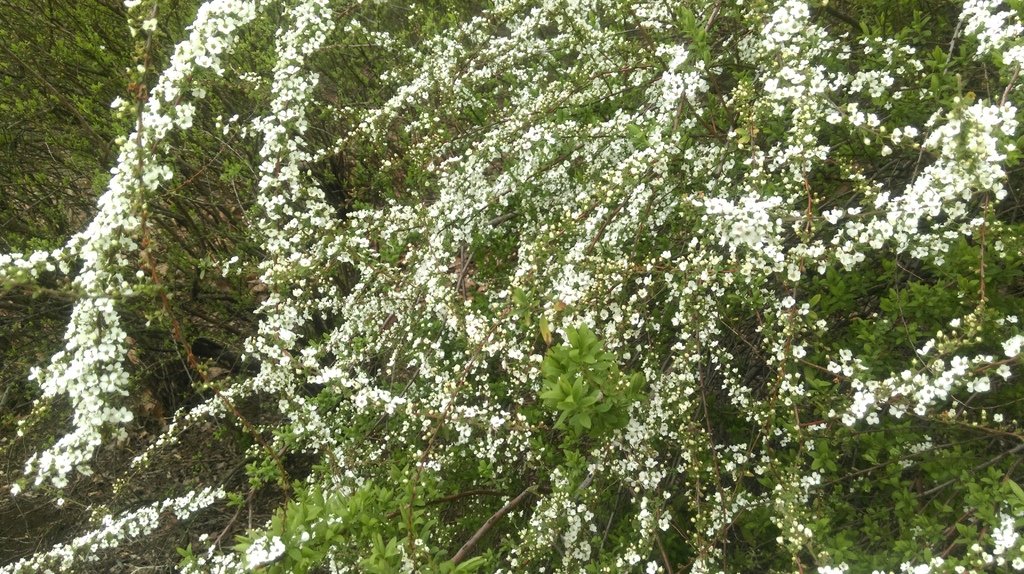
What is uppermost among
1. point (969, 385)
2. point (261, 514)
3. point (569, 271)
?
point (569, 271)

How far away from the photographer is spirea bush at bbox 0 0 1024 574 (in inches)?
84.1

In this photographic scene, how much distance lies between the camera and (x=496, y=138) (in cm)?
372

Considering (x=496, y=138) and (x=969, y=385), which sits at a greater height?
(x=496, y=138)

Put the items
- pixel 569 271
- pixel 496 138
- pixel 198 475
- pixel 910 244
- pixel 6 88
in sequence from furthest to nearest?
pixel 198 475 < pixel 6 88 < pixel 496 138 < pixel 569 271 < pixel 910 244

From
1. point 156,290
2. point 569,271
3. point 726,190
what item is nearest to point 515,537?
point 569,271

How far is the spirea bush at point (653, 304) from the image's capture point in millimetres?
2137

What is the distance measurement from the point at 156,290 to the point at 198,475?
456 centimetres

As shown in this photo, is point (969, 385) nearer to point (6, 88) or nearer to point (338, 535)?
point (338, 535)

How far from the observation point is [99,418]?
218cm

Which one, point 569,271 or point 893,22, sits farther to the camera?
point 893,22

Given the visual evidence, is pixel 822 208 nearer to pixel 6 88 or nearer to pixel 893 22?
pixel 893 22

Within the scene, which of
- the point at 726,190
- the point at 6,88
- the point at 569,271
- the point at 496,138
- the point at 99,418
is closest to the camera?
the point at 99,418

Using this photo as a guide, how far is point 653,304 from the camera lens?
3.74m

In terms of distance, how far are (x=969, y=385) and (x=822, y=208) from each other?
163cm
